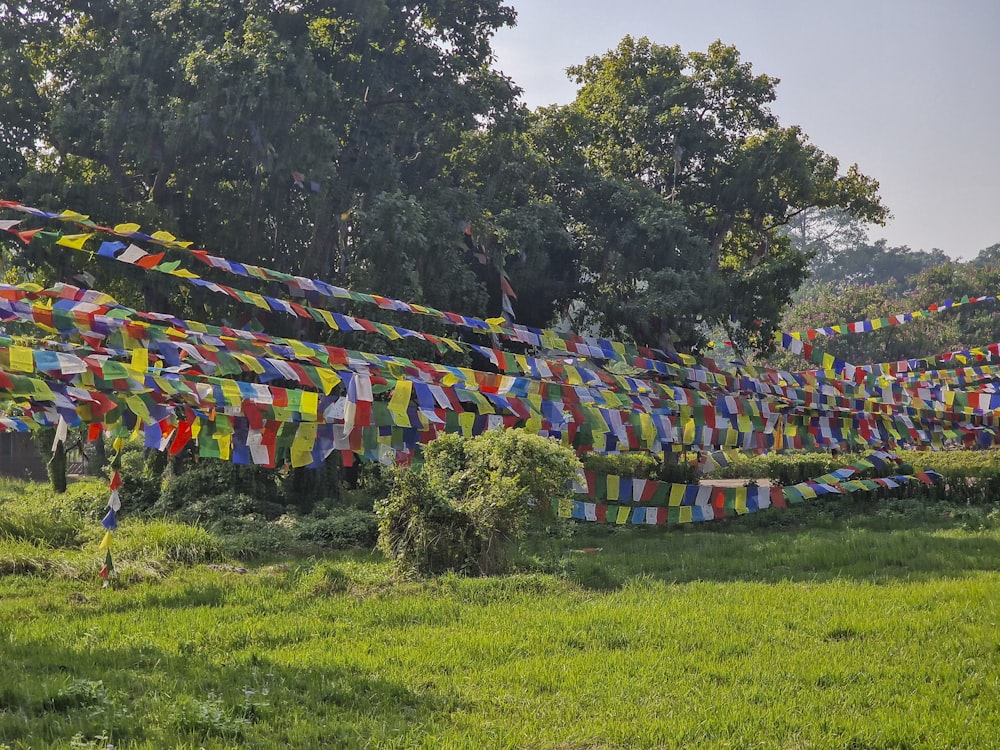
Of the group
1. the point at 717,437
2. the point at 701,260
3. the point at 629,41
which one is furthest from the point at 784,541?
the point at 629,41

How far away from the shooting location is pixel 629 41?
71.5 ft

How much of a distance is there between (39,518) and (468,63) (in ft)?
38.2

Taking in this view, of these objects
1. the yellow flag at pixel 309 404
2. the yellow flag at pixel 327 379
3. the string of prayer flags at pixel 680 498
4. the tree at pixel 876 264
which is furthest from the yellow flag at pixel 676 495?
the tree at pixel 876 264

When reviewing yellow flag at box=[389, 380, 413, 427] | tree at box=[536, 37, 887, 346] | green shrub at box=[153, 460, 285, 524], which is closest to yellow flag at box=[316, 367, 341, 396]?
yellow flag at box=[389, 380, 413, 427]

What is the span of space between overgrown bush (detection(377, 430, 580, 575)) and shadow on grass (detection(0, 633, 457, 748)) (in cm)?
296

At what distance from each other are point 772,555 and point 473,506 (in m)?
3.61

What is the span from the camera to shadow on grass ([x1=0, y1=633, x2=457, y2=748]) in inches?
181

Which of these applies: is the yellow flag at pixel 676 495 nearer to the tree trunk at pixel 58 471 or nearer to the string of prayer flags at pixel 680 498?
the string of prayer flags at pixel 680 498

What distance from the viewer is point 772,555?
10344 mm

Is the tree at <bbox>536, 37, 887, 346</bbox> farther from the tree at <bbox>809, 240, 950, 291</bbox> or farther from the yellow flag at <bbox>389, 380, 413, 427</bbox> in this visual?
the tree at <bbox>809, 240, 950, 291</bbox>

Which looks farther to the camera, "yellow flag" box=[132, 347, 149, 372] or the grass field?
"yellow flag" box=[132, 347, 149, 372]

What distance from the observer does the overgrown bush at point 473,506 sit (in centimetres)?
886

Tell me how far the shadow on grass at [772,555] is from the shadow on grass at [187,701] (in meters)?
3.78

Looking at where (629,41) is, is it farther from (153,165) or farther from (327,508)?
(327,508)
